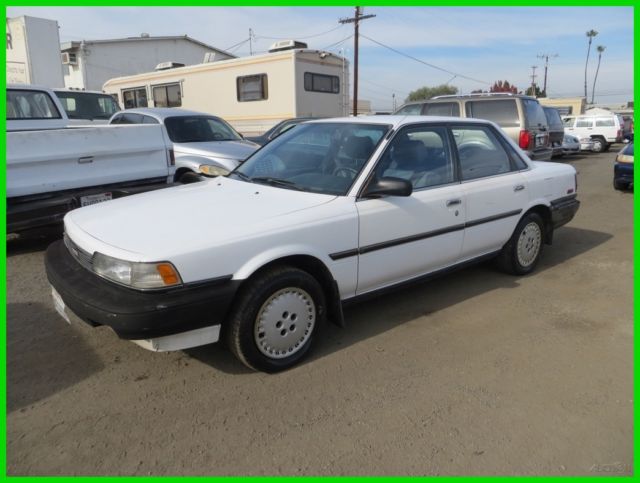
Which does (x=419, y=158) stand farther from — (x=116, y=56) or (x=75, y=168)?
(x=116, y=56)

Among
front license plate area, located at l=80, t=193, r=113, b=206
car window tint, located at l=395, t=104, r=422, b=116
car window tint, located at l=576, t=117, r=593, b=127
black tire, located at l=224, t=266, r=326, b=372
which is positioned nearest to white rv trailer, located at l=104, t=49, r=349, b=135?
car window tint, located at l=395, t=104, r=422, b=116

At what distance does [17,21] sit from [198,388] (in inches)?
623

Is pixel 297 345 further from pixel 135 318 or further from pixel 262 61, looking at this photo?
pixel 262 61

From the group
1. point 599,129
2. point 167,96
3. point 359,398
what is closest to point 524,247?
point 359,398

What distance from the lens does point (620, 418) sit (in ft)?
9.43

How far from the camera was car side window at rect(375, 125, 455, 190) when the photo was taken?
3.88m

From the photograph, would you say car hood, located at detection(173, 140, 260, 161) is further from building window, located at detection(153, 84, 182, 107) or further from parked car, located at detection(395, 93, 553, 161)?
building window, located at detection(153, 84, 182, 107)

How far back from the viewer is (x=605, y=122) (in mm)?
22594

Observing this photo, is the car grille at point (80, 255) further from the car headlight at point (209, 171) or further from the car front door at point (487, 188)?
the car headlight at point (209, 171)

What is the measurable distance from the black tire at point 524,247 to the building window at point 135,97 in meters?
15.1

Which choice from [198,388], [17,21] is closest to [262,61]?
[17,21]

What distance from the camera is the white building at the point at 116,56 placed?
21.8 metres

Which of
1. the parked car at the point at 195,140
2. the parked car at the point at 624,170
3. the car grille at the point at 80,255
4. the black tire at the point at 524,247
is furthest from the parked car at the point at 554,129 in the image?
the car grille at the point at 80,255

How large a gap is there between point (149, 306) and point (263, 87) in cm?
1191
